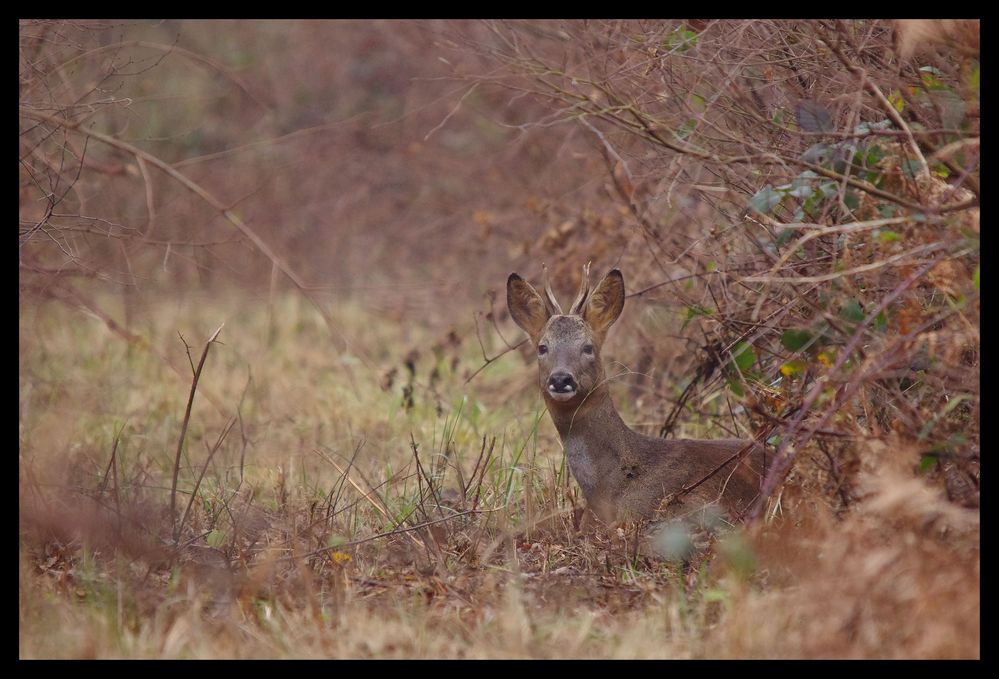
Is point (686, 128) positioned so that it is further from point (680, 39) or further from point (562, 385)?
point (562, 385)

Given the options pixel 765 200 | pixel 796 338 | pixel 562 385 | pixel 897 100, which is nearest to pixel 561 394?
pixel 562 385

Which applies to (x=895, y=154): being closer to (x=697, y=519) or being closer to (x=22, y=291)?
(x=697, y=519)

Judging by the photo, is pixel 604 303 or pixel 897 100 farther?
pixel 604 303

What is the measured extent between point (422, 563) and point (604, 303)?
1444 millimetres

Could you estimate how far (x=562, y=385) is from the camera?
5.18 metres

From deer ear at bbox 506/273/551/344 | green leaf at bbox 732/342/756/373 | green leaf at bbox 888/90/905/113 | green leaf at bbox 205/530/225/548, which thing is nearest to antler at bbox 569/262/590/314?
deer ear at bbox 506/273/551/344

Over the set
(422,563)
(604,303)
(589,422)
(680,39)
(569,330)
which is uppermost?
(680,39)

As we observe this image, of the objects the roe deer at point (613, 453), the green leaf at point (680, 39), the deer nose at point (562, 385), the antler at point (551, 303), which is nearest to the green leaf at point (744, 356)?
the roe deer at point (613, 453)

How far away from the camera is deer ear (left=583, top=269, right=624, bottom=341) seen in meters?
5.52

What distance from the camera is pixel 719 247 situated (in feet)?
18.8

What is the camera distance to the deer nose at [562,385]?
204 inches

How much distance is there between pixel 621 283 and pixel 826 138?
127 centimetres
